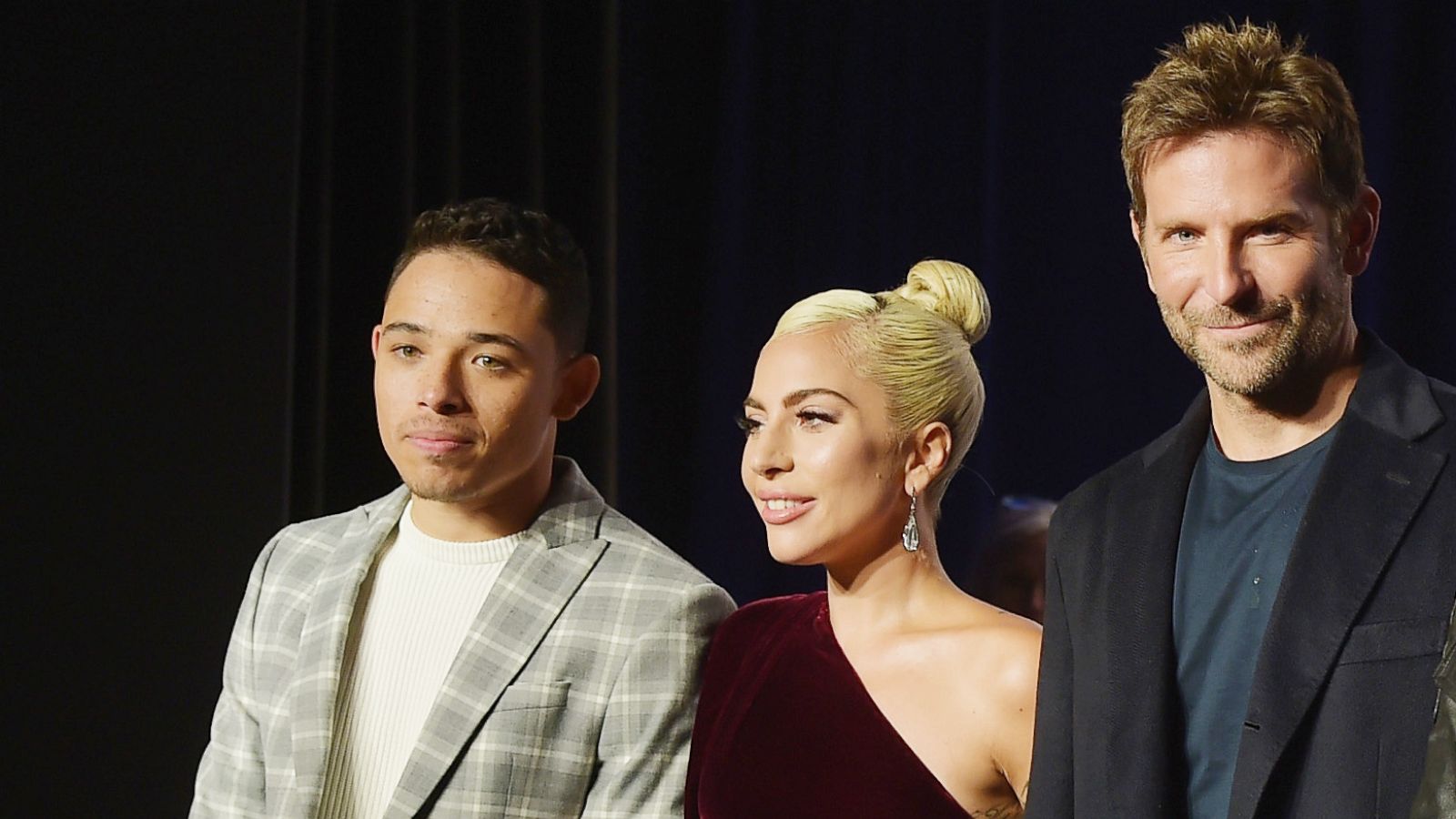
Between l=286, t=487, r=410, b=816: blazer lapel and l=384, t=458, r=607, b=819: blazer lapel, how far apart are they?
14cm

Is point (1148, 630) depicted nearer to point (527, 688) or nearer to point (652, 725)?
point (652, 725)

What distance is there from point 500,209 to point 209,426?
127 centimetres

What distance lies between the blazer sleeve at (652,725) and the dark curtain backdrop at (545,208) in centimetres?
140

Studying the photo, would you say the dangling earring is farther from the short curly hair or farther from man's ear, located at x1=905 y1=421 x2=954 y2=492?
the short curly hair

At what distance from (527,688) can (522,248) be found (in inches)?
26.6

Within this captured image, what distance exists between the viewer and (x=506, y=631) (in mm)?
2354

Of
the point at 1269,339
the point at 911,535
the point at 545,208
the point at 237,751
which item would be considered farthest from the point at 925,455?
the point at 545,208

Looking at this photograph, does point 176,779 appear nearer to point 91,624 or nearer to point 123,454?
point 91,624

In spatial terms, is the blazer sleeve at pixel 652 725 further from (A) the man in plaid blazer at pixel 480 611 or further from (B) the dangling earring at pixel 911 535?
(B) the dangling earring at pixel 911 535

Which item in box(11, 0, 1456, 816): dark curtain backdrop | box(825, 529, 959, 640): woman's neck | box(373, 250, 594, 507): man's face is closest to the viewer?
box(825, 529, 959, 640): woman's neck

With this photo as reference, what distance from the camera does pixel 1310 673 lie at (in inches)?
62.5

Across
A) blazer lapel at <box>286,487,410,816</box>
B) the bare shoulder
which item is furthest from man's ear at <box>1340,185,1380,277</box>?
blazer lapel at <box>286,487,410,816</box>

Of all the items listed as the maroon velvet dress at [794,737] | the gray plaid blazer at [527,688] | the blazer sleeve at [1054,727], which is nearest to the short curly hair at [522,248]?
the gray plaid blazer at [527,688]

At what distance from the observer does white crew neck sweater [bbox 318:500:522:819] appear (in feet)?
7.71
